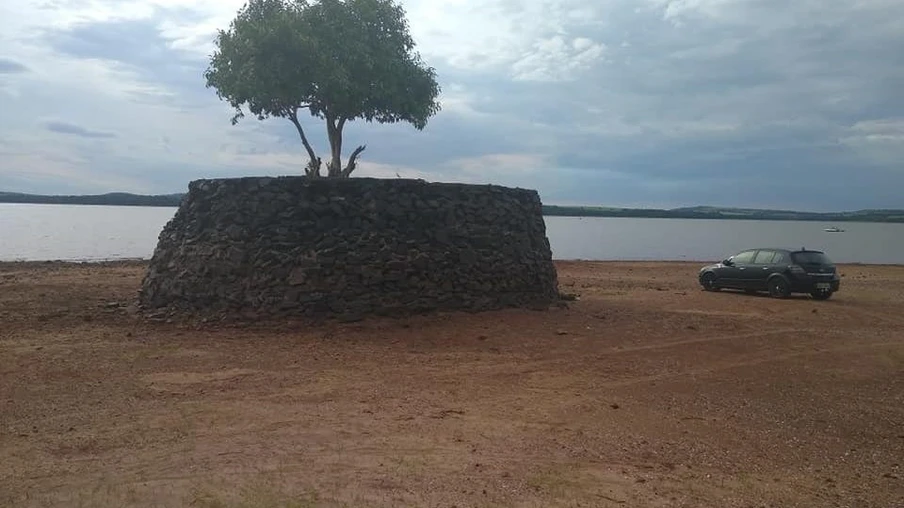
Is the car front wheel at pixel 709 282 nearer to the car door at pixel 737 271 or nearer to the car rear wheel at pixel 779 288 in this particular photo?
the car door at pixel 737 271

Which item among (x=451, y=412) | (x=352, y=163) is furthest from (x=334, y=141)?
(x=451, y=412)

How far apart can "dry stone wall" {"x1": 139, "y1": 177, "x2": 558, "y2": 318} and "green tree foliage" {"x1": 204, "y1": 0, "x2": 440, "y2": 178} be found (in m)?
4.01

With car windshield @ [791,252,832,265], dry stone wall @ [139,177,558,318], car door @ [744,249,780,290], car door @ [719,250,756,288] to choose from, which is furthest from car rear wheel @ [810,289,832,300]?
dry stone wall @ [139,177,558,318]

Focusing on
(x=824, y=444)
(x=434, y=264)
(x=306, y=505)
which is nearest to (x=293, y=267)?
(x=434, y=264)

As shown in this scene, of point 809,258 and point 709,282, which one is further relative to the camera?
point 709,282

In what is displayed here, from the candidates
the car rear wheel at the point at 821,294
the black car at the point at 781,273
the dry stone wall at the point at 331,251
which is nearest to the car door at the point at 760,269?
the black car at the point at 781,273

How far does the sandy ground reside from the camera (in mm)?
5863

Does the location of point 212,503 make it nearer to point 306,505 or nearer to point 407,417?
point 306,505

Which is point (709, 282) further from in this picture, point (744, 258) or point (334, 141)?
point (334, 141)

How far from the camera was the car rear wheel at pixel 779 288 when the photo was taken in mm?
22125

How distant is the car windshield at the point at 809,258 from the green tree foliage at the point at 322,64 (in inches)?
491

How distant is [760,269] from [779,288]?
0.98 meters

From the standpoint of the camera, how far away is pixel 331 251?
13.1 meters

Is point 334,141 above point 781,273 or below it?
above
